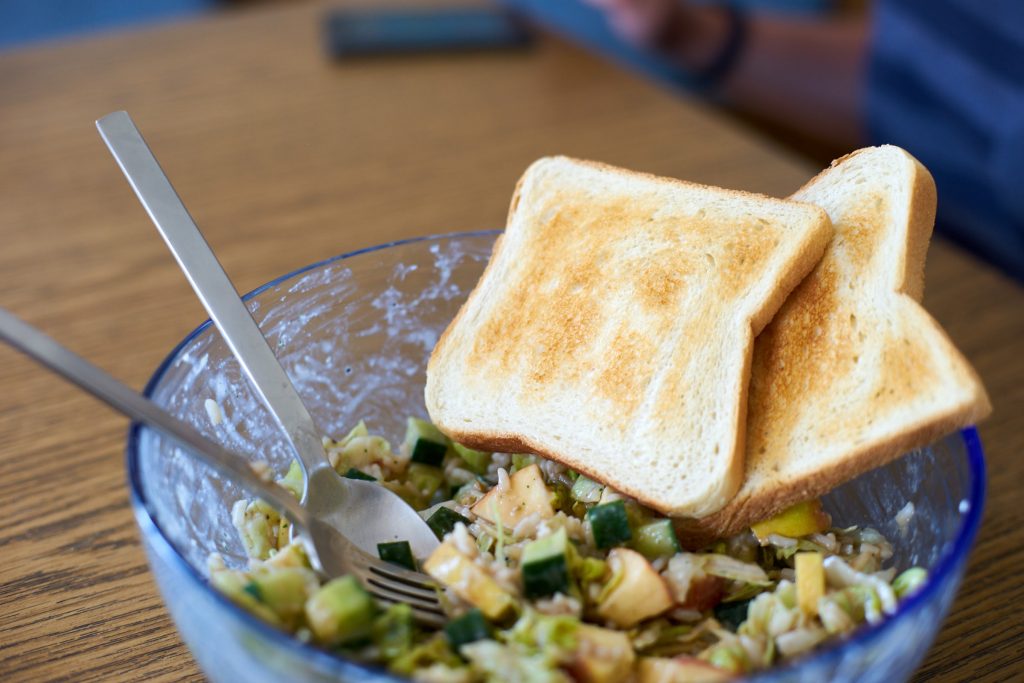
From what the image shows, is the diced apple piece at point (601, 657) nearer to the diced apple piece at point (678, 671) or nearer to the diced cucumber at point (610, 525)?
the diced apple piece at point (678, 671)

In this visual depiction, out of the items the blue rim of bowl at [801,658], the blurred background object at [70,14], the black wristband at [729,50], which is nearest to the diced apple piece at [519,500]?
the blue rim of bowl at [801,658]

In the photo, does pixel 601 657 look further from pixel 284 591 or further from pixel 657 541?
pixel 284 591

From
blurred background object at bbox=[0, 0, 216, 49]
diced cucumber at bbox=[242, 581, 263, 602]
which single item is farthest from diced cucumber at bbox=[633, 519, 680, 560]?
blurred background object at bbox=[0, 0, 216, 49]

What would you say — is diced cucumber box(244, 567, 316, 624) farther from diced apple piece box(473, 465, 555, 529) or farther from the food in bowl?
diced apple piece box(473, 465, 555, 529)

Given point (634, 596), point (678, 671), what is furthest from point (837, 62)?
point (678, 671)

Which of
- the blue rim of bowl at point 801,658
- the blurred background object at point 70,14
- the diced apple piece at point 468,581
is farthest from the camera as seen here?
the blurred background object at point 70,14

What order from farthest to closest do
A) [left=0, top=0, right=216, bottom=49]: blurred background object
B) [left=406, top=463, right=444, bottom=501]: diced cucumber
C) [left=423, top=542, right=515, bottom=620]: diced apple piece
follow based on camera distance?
[left=0, top=0, right=216, bottom=49]: blurred background object < [left=406, top=463, right=444, bottom=501]: diced cucumber < [left=423, top=542, right=515, bottom=620]: diced apple piece
